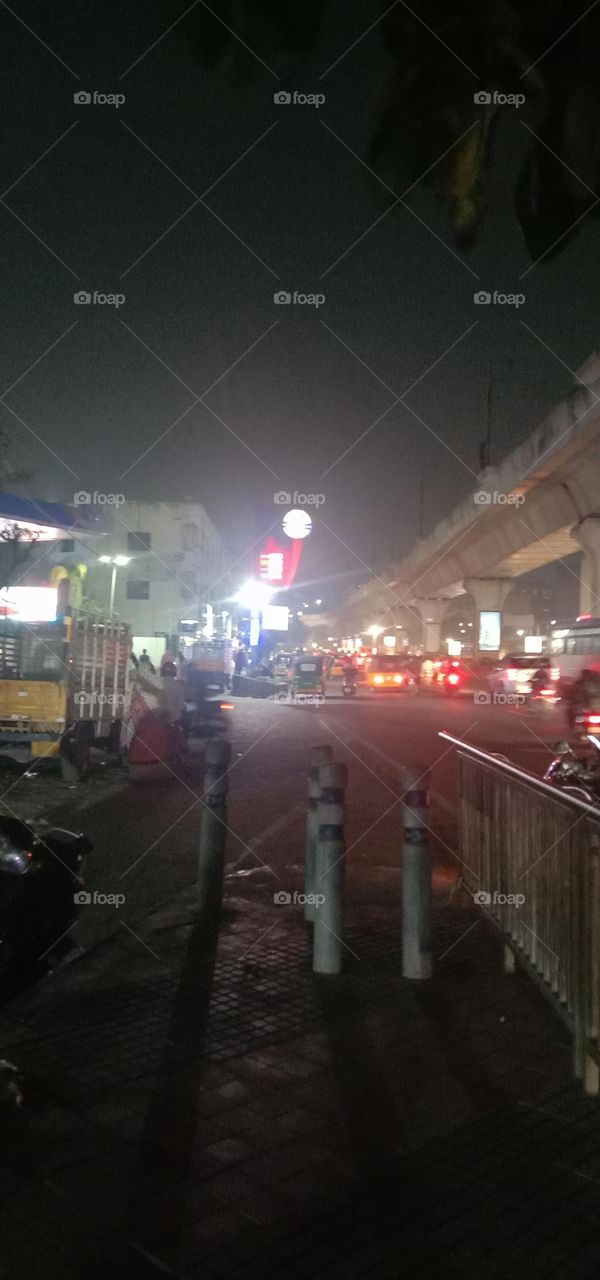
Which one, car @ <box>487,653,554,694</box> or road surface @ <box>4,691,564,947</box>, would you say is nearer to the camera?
road surface @ <box>4,691,564,947</box>

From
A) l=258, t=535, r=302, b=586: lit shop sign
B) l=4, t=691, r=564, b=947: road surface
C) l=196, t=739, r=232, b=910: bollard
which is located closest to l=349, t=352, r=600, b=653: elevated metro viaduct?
l=258, t=535, r=302, b=586: lit shop sign

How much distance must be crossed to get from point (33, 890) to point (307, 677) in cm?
3339

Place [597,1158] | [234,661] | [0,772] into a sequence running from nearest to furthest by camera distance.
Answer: [597,1158] → [0,772] → [234,661]

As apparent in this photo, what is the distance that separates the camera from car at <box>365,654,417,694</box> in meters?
42.5

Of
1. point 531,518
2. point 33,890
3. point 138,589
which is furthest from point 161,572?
point 33,890

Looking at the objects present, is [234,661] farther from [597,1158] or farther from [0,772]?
[597,1158]

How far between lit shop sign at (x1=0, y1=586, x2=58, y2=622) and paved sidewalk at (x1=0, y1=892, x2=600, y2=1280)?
10.0 metres

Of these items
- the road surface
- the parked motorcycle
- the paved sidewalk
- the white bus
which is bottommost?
the paved sidewalk

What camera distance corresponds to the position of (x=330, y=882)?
5.46m

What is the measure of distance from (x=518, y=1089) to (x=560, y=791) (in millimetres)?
1189

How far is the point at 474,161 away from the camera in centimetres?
283

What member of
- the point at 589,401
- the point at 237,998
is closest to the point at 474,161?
the point at 237,998

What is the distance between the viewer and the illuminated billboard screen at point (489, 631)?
5062 centimetres

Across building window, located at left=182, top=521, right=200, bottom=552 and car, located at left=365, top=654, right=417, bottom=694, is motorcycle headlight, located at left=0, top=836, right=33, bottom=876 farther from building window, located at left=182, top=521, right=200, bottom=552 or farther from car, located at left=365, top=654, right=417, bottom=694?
building window, located at left=182, top=521, right=200, bottom=552
